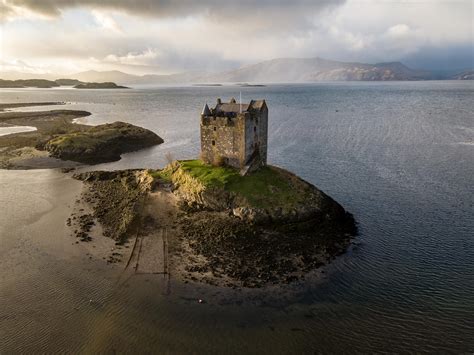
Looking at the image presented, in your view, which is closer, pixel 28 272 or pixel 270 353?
pixel 270 353

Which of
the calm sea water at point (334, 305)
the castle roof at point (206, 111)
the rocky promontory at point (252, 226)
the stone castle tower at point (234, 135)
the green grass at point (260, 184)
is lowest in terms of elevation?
the calm sea water at point (334, 305)

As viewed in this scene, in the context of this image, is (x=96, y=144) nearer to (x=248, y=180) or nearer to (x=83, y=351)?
(x=248, y=180)

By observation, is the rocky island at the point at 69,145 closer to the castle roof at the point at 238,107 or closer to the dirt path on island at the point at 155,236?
→ the dirt path on island at the point at 155,236

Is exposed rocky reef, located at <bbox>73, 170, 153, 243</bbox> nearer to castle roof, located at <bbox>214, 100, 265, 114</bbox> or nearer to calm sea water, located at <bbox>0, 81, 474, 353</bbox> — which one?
calm sea water, located at <bbox>0, 81, 474, 353</bbox>

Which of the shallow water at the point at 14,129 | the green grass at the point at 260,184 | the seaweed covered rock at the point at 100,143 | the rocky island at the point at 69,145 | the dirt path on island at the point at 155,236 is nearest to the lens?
the dirt path on island at the point at 155,236

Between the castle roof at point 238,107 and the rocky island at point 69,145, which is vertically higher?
→ the castle roof at point 238,107

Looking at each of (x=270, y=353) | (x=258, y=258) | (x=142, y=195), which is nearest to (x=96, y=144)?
(x=142, y=195)

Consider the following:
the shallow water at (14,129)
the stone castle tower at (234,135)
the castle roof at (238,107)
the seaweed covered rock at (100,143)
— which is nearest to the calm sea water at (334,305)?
the stone castle tower at (234,135)
